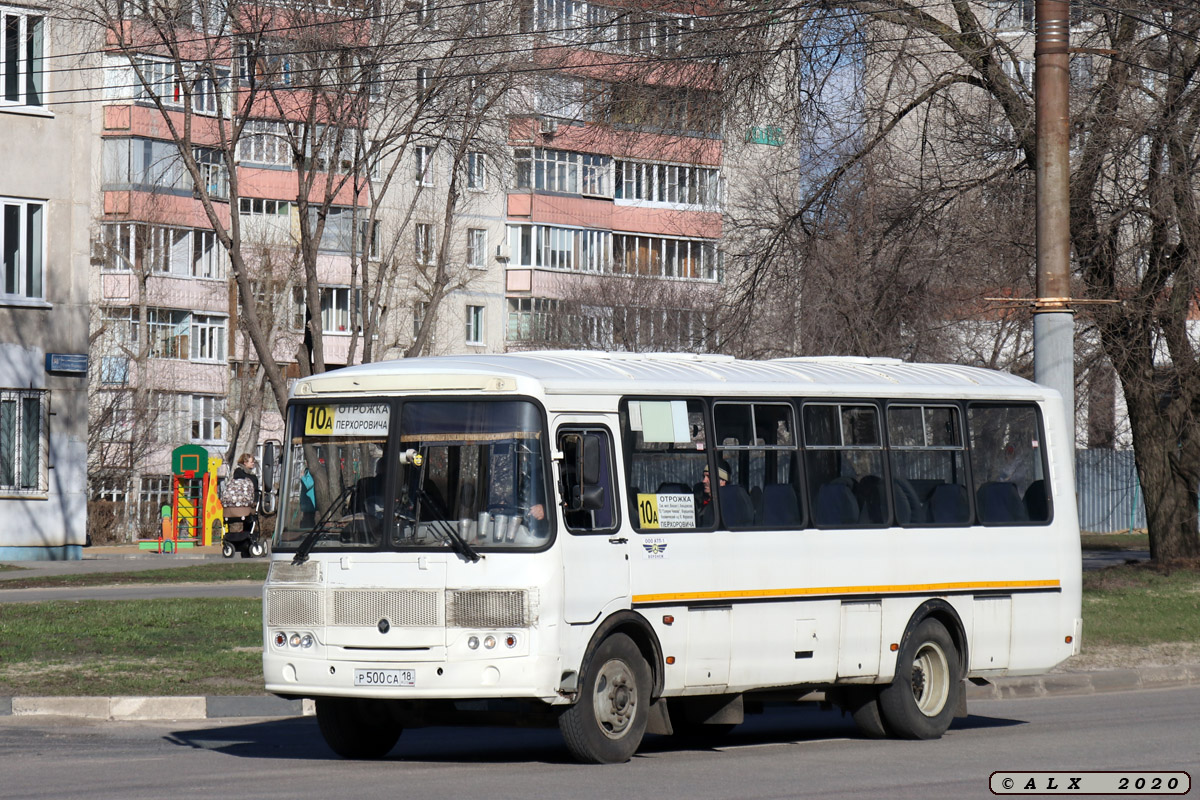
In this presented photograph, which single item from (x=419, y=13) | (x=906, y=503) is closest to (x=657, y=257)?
(x=419, y=13)

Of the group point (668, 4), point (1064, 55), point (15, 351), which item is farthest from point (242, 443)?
point (1064, 55)

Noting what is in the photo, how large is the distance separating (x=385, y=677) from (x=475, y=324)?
6260 cm

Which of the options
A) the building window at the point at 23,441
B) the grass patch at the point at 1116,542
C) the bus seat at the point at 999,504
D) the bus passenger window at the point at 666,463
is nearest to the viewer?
the bus passenger window at the point at 666,463

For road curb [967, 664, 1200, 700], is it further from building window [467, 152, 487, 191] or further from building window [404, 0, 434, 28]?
building window [467, 152, 487, 191]

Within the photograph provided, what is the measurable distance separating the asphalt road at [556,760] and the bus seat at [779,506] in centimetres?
153

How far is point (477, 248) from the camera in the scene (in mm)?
72312

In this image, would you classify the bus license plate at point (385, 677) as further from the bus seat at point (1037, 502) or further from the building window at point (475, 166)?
the building window at point (475, 166)

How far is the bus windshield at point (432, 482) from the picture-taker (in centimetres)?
1145

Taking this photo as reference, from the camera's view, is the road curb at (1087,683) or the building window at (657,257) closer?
the road curb at (1087,683)

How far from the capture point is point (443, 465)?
38.2 feet

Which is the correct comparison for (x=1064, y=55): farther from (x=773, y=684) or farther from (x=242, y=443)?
(x=242, y=443)

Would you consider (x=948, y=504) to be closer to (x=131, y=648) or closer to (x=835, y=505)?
Answer: (x=835, y=505)

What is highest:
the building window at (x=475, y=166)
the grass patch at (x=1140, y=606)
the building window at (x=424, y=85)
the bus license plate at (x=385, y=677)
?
the building window at (x=424, y=85)

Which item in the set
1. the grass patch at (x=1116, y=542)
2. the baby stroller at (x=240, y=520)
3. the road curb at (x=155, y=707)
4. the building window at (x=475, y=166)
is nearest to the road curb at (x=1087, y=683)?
the road curb at (x=155, y=707)
